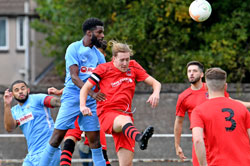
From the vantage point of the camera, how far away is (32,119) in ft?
23.0

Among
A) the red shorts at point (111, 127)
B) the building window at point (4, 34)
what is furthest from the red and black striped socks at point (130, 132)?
the building window at point (4, 34)

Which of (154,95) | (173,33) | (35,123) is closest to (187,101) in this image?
(154,95)

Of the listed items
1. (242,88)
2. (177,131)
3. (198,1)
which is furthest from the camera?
(242,88)

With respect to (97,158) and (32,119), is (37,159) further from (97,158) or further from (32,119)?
(97,158)

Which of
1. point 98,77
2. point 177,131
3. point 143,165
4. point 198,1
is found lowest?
point 143,165

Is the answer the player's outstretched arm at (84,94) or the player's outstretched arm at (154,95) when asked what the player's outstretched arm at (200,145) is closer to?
the player's outstretched arm at (154,95)

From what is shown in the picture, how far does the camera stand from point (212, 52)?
463 inches

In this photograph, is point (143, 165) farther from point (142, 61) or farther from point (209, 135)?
point (209, 135)

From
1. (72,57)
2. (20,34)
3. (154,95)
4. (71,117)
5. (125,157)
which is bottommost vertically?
(125,157)

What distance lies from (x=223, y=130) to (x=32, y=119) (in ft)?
11.0

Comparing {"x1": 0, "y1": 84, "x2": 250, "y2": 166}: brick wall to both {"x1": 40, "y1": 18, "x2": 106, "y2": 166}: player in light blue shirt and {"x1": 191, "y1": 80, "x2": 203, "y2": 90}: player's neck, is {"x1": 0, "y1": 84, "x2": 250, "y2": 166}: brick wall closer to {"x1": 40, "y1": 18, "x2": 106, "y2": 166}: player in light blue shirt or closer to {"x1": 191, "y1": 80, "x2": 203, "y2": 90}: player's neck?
{"x1": 191, "y1": 80, "x2": 203, "y2": 90}: player's neck

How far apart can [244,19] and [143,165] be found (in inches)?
189

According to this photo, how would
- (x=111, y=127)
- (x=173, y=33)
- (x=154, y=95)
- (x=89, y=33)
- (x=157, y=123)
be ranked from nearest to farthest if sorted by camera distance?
(x=154, y=95) < (x=111, y=127) < (x=89, y=33) < (x=157, y=123) < (x=173, y=33)

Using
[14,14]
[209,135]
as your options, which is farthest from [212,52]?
[14,14]
